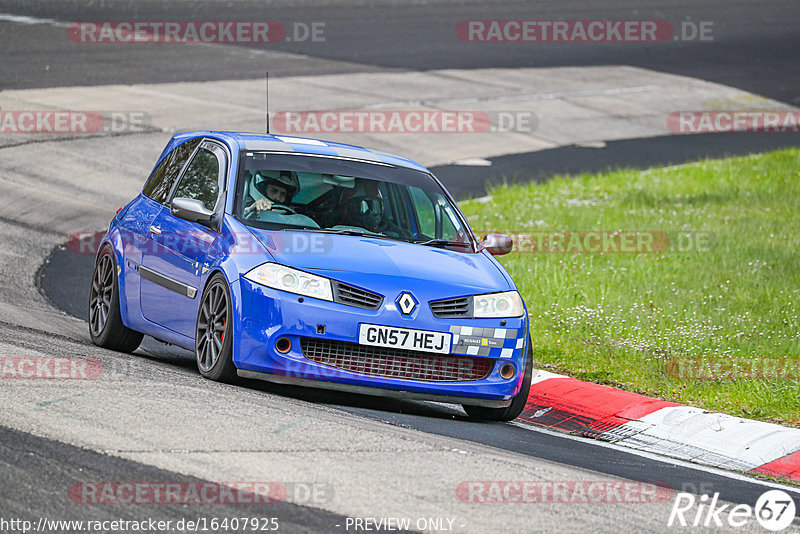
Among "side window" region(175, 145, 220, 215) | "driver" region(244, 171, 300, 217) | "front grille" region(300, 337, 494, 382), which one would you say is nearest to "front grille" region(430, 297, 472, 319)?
"front grille" region(300, 337, 494, 382)

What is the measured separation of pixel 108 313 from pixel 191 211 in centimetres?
162

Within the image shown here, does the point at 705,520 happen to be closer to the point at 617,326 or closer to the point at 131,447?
the point at 131,447

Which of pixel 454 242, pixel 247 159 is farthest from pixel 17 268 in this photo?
pixel 454 242

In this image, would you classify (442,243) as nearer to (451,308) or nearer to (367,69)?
(451,308)

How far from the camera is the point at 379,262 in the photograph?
7750 mm

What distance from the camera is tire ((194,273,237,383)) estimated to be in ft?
25.2

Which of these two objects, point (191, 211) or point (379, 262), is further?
point (191, 211)

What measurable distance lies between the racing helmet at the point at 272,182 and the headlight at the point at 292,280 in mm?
970

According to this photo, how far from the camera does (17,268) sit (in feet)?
40.8

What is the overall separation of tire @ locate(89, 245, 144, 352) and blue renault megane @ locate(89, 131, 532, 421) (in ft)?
0.05

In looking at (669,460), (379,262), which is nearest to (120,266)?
(379,262)

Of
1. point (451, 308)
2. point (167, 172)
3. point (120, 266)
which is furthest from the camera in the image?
point (167, 172)

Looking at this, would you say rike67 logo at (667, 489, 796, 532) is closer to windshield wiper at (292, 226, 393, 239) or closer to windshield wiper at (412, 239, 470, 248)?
windshield wiper at (412, 239, 470, 248)

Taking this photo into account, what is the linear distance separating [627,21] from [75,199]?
25.4 m
